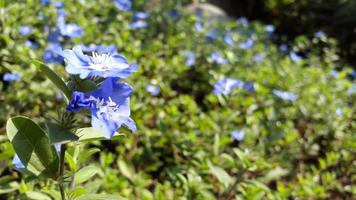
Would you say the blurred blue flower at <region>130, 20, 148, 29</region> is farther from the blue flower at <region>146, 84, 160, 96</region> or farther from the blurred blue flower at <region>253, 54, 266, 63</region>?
the blurred blue flower at <region>253, 54, 266, 63</region>

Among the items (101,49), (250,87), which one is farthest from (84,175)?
(250,87)

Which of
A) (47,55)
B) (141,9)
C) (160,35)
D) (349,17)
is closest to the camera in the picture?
(47,55)

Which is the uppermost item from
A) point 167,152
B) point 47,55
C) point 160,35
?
point 160,35

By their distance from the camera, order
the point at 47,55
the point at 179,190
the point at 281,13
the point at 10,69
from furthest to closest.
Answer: the point at 281,13
the point at 47,55
the point at 10,69
the point at 179,190

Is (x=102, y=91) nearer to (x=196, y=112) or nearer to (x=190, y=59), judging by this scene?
(x=196, y=112)

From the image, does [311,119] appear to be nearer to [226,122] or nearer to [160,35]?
[226,122]

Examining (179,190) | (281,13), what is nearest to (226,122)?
(179,190)

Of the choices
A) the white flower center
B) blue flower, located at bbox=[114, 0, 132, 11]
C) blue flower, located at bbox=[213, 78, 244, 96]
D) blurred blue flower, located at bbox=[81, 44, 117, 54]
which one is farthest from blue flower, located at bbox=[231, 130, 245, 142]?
blue flower, located at bbox=[114, 0, 132, 11]

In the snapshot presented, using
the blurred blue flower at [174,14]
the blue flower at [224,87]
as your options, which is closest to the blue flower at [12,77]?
the blue flower at [224,87]
